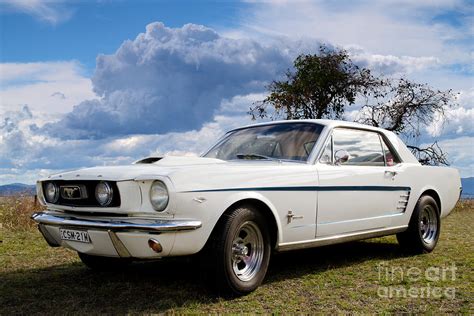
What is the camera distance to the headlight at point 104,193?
4660mm

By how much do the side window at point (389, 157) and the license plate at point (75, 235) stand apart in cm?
398

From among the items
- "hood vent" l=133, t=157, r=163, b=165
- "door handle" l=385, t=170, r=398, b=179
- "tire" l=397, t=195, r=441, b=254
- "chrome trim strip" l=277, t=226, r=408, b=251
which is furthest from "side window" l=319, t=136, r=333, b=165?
"tire" l=397, t=195, r=441, b=254

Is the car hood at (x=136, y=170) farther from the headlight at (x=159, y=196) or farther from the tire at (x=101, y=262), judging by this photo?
the tire at (x=101, y=262)

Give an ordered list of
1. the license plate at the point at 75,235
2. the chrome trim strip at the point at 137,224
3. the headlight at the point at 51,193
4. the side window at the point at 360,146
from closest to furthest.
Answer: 1. the chrome trim strip at the point at 137,224
2. the license plate at the point at 75,235
3. the headlight at the point at 51,193
4. the side window at the point at 360,146

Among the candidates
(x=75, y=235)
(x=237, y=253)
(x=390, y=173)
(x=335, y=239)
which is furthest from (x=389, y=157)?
(x=75, y=235)

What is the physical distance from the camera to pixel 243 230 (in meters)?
4.91

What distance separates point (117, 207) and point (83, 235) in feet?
1.49

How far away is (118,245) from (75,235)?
1.86ft

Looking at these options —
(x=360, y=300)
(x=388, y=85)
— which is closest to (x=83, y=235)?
(x=360, y=300)

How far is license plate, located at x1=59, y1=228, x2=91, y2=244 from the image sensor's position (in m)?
4.75

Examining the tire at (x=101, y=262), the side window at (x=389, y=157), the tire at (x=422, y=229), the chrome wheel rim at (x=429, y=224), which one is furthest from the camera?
the chrome wheel rim at (x=429, y=224)

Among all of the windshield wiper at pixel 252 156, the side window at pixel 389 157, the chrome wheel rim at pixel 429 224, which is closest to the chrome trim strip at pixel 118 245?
the windshield wiper at pixel 252 156

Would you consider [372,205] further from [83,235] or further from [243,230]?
[83,235]

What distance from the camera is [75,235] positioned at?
486 centimetres
